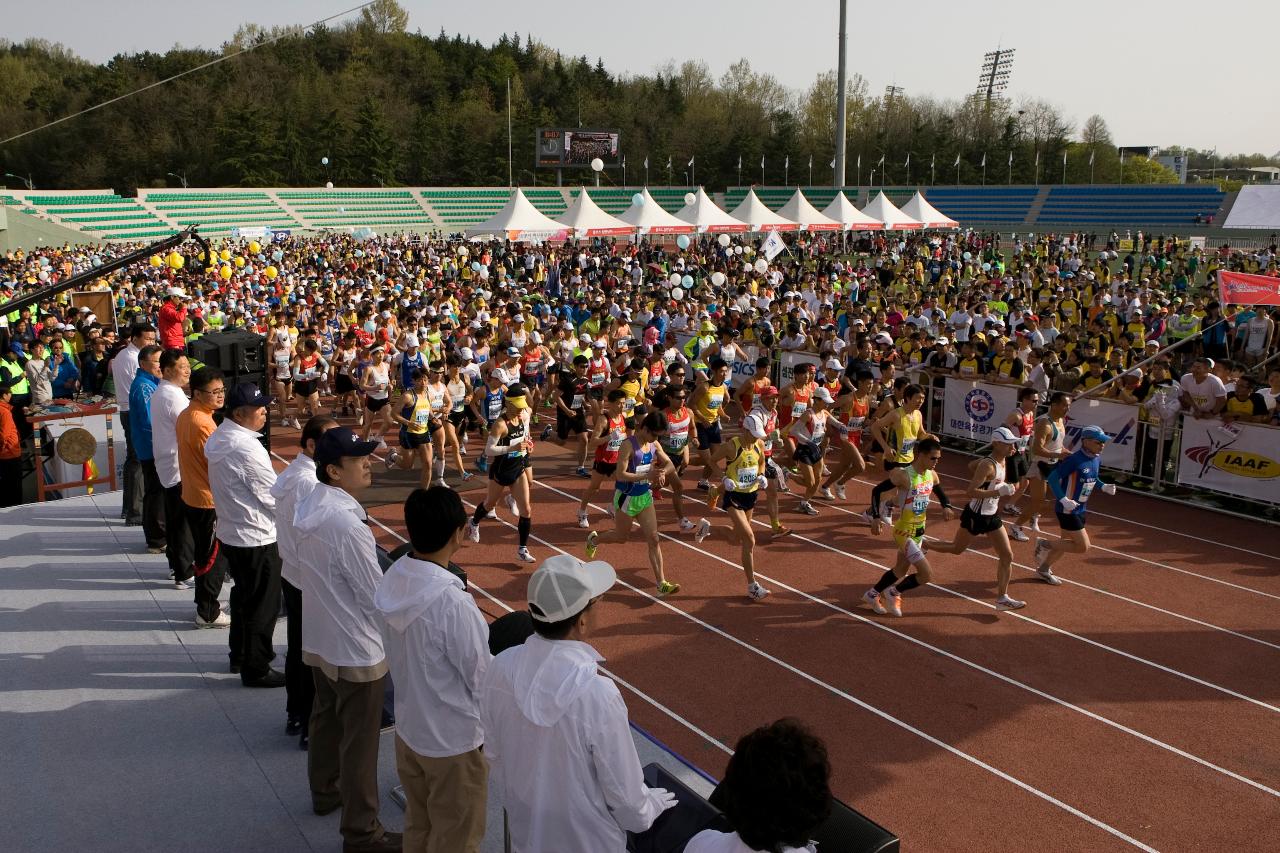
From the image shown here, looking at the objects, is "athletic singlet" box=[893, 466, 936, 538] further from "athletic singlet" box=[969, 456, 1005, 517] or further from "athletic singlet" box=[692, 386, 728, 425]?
"athletic singlet" box=[692, 386, 728, 425]

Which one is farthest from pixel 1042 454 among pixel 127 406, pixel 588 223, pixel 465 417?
pixel 588 223

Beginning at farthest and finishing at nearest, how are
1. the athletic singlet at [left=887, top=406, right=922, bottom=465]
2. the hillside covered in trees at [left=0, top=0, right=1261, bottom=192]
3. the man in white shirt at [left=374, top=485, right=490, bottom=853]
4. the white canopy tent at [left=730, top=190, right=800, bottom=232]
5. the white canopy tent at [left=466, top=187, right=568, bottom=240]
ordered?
the hillside covered in trees at [left=0, top=0, right=1261, bottom=192], the white canopy tent at [left=730, top=190, right=800, bottom=232], the white canopy tent at [left=466, top=187, right=568, bottom=240], the athletic singlet at [left=887, top=406, right=922, bottom=465], the man in white shirt at [left=374, top=485, right=490, bottom=853]

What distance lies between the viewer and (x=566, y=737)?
112 inches

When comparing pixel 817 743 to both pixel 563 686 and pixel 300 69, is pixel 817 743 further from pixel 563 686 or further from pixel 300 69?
pixel 300 69

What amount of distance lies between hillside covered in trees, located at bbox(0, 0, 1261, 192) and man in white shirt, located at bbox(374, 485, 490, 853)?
247 ft

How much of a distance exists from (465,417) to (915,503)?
759cm

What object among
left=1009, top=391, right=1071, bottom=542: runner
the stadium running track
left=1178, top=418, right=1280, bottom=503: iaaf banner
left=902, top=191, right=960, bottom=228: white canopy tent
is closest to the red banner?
left=1178, top=418, right=1280, bottom=503: iaaf banner

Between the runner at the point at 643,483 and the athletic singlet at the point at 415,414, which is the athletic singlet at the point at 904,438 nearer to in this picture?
the runner at the point at 643,483

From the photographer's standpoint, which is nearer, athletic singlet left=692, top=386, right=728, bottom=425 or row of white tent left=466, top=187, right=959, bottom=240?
athletic singlet left=692, top=386, right=728, bottom=425

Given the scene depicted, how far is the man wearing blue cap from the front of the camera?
9.02 metres

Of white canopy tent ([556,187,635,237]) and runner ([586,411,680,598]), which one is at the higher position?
white canopy tent ([556,187,635,237])

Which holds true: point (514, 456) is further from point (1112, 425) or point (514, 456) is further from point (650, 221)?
point (650, 221)

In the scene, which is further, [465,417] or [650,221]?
[650,221]

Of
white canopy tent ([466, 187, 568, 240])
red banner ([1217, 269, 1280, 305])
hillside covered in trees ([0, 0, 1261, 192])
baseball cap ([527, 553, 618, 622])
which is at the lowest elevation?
baseball cap ([527, 553, 618, 622])
